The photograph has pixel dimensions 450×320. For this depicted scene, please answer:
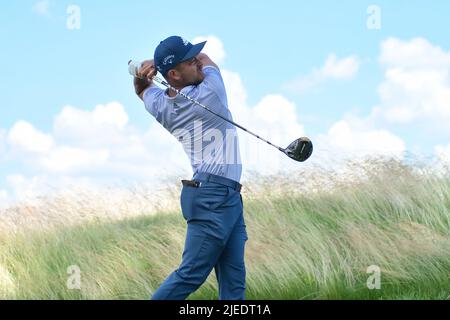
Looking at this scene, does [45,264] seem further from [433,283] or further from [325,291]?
[433,283]

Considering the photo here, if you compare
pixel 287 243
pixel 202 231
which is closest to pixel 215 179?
pixel 202 231

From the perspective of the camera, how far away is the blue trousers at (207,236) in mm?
4336

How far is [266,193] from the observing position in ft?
29.2

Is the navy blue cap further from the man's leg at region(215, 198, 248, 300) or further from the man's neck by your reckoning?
the man's leg at region(215, 198, 248, 300)

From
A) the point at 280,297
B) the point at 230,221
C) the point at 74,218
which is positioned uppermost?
the point at 74,218

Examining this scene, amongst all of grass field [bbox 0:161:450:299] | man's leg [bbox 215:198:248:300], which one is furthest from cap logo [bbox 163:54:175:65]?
grass field [bbox 0:161:450:299]

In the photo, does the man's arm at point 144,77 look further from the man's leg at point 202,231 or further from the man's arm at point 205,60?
the man's leg at point 202,231

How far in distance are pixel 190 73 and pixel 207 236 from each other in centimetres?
106

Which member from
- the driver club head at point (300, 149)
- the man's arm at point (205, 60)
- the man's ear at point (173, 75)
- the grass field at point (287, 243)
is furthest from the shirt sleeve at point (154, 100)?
the grass field at point (287, 243)

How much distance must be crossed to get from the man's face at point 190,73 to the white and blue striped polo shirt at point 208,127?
0.17ft

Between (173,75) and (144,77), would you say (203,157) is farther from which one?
(144,77)

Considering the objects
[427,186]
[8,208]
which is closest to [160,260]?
[427,186]

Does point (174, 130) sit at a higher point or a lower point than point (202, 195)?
higher

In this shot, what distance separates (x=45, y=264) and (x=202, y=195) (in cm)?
429
